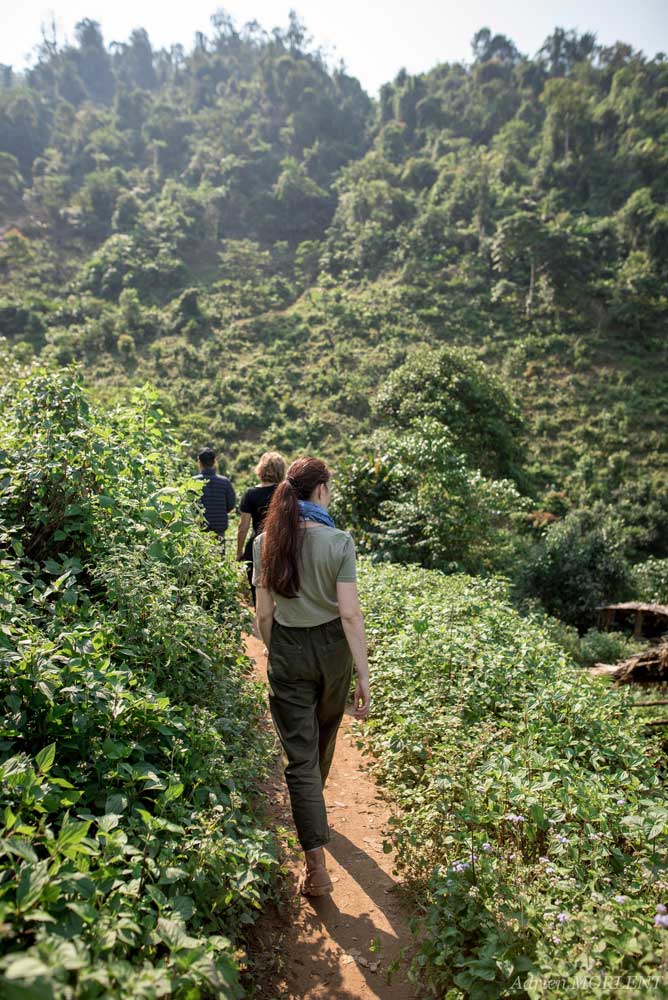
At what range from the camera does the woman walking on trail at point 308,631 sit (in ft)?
8.84

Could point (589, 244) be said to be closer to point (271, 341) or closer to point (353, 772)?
point (271, 341)

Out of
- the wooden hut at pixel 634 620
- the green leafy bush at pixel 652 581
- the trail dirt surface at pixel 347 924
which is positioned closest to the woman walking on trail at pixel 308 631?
the trail dirt surface at pixel 347 924

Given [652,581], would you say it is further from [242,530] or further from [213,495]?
[242,530]

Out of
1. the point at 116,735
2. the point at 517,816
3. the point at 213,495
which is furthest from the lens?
the point at 213,495

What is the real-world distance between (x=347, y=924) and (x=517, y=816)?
0.90m

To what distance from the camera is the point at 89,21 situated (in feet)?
274

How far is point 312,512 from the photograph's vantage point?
278cm

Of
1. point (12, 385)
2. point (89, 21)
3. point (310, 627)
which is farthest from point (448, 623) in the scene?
point (89, 21)

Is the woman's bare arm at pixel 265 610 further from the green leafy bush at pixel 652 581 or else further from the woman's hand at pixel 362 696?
the green leafy bush at pixel 652 581

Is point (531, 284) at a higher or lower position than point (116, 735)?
higher

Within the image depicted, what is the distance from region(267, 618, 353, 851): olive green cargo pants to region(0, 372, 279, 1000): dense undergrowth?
243 mm

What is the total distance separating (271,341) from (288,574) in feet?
110

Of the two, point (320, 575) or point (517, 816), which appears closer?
point (517, 816)

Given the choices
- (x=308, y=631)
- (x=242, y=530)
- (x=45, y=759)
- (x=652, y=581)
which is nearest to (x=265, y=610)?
(x=308, y=631)
